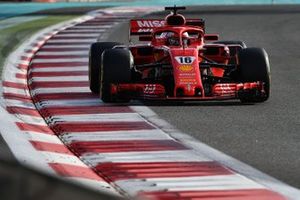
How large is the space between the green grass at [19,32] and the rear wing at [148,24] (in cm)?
282

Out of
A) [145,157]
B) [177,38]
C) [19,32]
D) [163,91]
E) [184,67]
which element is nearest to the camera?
[145,157]

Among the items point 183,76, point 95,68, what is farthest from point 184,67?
point 95,68

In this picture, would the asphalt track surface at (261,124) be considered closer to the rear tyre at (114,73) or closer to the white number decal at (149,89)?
the white number decal at (149,89)

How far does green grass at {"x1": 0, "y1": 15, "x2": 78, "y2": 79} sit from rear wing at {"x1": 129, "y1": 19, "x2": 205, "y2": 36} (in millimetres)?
2823

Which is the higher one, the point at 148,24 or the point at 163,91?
the point at 148,24

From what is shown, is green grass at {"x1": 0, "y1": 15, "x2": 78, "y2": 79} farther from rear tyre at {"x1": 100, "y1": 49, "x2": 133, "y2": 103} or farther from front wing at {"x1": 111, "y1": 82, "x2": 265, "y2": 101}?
front wing at {"x1": 111, "y1": 82, "x2": 265, "y2": 101}

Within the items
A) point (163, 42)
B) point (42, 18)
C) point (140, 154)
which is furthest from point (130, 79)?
point (42, 18)

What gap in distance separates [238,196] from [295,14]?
2436 centimetres

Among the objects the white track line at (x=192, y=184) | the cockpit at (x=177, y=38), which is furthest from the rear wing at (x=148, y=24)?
the white track line at (x=192, y=184)

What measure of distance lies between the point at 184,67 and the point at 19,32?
11924 mm

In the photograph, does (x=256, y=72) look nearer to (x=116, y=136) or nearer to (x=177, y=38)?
(x=177, y=38)

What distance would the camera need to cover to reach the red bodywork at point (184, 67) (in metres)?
9.07

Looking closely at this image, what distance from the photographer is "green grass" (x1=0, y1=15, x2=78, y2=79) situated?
16625 millimetres

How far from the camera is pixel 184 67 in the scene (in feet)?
30.1
